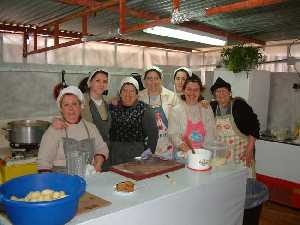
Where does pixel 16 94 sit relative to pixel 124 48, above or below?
below

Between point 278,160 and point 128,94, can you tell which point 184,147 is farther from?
point 278,160

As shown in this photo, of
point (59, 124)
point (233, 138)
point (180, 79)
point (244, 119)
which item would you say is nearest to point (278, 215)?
point (233, 138)

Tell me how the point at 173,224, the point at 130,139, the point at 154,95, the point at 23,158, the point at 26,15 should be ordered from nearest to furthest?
the point at 173,224
the point at 130,139
the point at 154,95
the point at 23,158
the point at 26,15

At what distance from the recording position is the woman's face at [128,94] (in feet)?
9.55

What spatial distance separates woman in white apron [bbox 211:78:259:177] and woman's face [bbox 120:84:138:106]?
3.10ft

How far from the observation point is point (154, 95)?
335cm

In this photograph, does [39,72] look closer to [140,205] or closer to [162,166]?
[162,166]

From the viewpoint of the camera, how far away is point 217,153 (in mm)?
2738

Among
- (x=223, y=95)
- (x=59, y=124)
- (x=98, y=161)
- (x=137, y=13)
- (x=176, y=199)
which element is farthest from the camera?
(x=137, y=13)

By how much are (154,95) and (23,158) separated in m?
1.74

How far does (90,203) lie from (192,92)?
1.64 meters

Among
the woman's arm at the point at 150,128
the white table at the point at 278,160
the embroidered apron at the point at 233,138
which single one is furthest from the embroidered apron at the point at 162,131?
the white table at the point at 278,160

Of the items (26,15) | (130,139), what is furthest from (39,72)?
(130,139)

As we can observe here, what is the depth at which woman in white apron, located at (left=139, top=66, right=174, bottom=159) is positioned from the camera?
10.4ft
